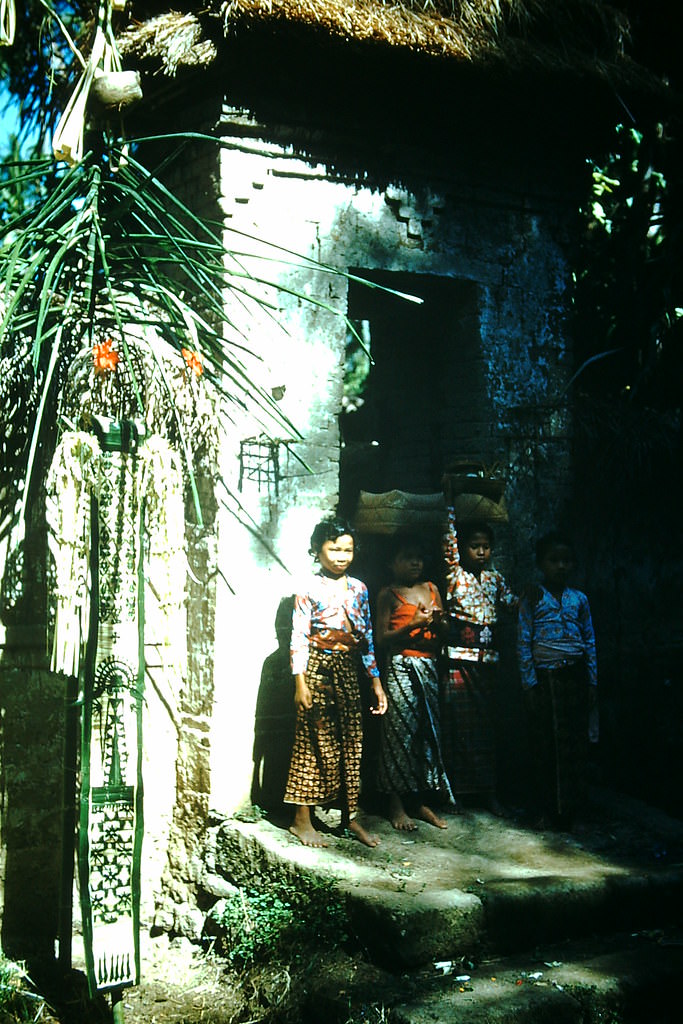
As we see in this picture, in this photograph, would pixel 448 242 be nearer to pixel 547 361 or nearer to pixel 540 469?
pixel 547 361

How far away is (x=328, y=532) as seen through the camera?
461 centimetres

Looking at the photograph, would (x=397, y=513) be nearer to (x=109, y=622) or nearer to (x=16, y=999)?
(x=109, y=622)

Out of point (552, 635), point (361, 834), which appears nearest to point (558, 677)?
point (552, 635)

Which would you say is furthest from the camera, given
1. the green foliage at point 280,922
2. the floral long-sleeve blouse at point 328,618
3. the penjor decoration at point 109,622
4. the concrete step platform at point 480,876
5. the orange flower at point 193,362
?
the floral long-sleeve blouse at point 328,618

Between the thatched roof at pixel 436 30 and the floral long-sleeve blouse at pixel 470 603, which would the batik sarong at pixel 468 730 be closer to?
the floral long-sleeve blouse at pixel 470 603

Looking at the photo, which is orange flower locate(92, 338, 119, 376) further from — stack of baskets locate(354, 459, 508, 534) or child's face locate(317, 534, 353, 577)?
stack of baskets locate(354, 459, 508, 534)

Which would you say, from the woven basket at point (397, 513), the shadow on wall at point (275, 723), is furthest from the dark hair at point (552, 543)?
the shadow on wall at point (275, 723)

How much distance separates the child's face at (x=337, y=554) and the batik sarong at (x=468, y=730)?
0.83 metres

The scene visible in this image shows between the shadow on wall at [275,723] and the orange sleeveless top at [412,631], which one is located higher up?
the orange sleeveless top at [412,631]

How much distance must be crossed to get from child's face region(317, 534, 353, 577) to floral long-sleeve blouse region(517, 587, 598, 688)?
0.98 m

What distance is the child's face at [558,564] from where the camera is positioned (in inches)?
193

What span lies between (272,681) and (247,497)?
907mm

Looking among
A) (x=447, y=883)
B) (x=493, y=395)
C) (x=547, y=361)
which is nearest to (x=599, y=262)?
(x=547, y=361)

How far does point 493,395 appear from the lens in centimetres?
546
